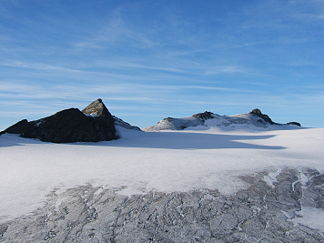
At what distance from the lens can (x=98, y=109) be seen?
22750mm

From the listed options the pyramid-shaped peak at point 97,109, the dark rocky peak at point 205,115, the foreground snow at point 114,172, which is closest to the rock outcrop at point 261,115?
the dark rocky peak at point 205,115

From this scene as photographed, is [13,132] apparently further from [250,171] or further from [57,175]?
[250,171]

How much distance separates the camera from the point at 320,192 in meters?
8.16

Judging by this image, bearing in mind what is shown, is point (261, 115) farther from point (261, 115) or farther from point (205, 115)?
point (205, 115)

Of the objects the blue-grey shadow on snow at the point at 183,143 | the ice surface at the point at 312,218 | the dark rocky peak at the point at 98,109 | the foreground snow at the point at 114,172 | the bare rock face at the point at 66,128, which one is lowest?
the ice surface at the point at 312,218

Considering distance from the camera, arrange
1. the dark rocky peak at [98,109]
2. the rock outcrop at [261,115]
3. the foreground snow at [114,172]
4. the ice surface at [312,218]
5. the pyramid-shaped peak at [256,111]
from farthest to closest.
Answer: the pyramid-shaped peak at [256,111], the rock outcrop at [261,115], the dark rocky peak at [98,109], the foreground snow at [114,172], the ice surface at [312,218]

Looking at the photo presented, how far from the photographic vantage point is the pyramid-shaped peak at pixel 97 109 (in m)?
22.0

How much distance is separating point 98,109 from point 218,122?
68.9 feet

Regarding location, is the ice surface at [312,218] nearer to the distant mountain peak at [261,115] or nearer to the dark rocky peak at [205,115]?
the dark rocky peak at [205,115]

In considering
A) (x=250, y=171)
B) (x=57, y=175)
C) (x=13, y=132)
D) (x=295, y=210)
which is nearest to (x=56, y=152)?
→ (x=57, y=175)

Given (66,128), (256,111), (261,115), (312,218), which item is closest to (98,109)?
(66,128)

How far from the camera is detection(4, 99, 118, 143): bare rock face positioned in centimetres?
1775

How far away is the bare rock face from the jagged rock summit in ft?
59.1

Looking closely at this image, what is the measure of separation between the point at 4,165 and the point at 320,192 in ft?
33.3
